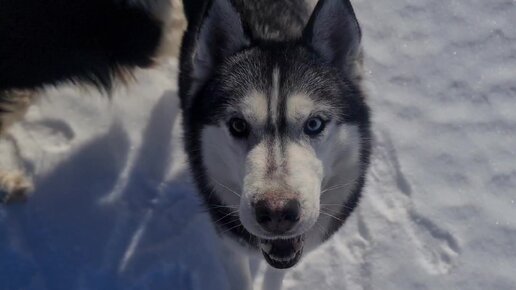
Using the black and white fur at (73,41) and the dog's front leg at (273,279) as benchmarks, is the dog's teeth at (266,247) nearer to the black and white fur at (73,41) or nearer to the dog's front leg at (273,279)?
the dog's front leg at (273,279)

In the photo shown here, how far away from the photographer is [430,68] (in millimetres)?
3871

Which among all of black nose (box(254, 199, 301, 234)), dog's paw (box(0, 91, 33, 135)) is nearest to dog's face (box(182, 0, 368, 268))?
black nose (box(254, 199, 301, 234))

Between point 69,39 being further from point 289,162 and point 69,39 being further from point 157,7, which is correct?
point 289,162

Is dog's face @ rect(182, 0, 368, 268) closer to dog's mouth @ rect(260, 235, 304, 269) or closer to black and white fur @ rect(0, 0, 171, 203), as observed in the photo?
dog's mouth @ rect(260, 235, 304, 269)

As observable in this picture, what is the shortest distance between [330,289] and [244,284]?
20.9 inches

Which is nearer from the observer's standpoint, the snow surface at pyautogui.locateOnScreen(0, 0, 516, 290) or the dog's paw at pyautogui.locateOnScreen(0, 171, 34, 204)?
the snow surface at pyautogui.locateOnScreen(0, 0, 516, 290)

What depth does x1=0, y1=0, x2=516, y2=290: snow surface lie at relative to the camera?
3.27 m

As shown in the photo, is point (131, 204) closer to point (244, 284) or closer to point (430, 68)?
point (244, 284)

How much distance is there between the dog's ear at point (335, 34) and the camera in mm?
2338

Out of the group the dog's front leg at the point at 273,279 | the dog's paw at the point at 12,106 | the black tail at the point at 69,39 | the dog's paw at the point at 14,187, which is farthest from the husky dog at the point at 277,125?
the dog's paw at the point at 14,187

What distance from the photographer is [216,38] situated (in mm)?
2533

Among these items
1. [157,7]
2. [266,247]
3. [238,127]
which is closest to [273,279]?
[266,247]

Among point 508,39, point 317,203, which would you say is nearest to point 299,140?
point 317,203

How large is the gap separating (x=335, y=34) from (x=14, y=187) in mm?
2116
